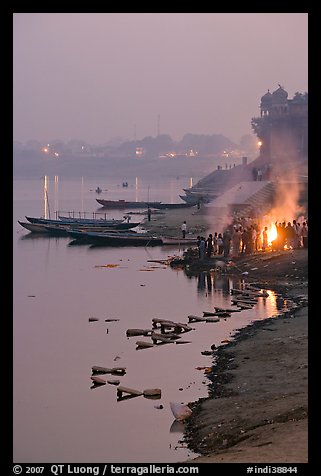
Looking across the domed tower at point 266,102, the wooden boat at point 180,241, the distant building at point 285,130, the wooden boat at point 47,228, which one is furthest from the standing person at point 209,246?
the domed tower at point 266,102

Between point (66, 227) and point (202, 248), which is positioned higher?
point (66, 227)

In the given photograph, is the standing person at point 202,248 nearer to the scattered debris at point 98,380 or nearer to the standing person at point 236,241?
the standing person at point 236,241

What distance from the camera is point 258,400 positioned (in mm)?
15344

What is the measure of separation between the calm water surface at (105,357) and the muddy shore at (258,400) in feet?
1.50

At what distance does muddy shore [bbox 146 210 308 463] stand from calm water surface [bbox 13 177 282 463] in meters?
0.46

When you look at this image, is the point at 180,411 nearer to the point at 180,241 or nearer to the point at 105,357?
the point at 105,357

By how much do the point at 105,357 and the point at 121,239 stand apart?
27.7m

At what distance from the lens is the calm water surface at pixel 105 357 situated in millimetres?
15141

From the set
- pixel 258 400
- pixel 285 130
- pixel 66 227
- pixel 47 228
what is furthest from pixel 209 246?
pixel 285 130

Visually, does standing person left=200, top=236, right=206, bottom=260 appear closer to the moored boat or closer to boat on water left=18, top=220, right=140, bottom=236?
the moored boat

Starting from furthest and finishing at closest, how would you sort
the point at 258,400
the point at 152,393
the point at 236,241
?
1. the point at 236,241
2. the point at 152,393
3. the point at 258,400
